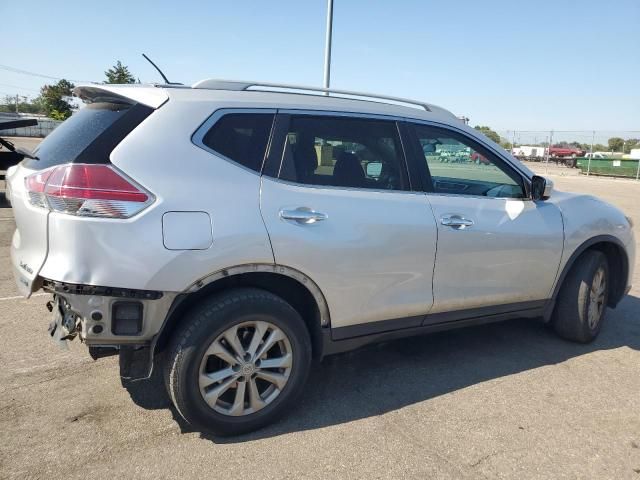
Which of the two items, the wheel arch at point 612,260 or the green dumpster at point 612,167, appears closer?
the wheel arch at point 612,260

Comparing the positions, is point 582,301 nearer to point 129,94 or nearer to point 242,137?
point 242,137

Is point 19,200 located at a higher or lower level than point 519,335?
higher

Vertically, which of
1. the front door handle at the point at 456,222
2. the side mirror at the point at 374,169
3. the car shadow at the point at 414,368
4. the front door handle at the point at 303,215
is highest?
the side mirror at the point at 374,169

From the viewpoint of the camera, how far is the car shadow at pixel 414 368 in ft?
10.1

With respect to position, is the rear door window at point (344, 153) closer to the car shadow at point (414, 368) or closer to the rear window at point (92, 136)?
the rear window at point (92, 136)

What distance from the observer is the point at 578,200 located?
13.6 ft

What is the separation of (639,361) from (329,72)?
8.89 m

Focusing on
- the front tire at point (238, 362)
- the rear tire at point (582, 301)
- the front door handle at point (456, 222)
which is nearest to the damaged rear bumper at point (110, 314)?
the front tire at point (238, 362)

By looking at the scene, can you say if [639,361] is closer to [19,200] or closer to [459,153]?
[459,153]

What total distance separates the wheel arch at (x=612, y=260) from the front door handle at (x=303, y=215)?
231cm

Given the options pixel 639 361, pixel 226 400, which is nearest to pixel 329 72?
pixel 639 361

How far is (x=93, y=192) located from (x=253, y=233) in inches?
30.9

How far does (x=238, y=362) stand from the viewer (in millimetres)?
2732

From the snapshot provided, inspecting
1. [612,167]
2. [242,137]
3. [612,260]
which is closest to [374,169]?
[242,137]
